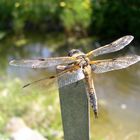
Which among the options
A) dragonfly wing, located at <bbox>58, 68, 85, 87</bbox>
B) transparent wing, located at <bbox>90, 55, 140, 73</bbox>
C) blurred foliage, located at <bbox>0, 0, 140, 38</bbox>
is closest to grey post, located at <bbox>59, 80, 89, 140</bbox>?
dragonfly wing, located at <bbox>58, 68, 85, 87</bbox>

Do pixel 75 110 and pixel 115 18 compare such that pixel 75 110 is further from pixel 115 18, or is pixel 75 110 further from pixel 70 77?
pixel 115 18

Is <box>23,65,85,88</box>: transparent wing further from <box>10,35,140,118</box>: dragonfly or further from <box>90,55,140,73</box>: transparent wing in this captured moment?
<box>90,55,140,73</box>: transparent wing

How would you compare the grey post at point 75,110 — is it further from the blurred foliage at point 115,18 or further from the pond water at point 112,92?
the blurred foliage at point 115,18

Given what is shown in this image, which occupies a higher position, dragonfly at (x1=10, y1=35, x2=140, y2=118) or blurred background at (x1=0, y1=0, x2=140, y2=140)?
blurred background at (x1=0, y1=0, x2=140, y2=140)

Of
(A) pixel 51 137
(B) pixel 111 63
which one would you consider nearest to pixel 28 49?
(A) pixel 51 137

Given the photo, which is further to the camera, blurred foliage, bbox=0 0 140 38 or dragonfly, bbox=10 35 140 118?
blurred foliage, bbox=0 0 140 38

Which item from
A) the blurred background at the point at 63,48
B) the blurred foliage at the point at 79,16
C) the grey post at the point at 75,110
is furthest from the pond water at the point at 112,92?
the grey post at the point at 75,110
